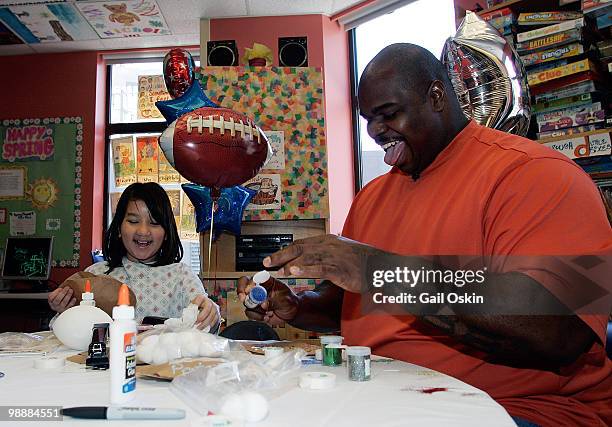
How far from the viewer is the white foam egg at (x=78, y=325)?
1.17m

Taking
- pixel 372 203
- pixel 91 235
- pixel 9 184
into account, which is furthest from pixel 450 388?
pixel 9 184

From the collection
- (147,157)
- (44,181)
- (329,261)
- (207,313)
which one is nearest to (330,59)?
(147,157)

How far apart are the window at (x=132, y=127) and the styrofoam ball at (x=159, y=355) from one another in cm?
383

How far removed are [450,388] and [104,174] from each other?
4466mm

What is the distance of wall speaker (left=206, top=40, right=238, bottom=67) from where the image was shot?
10.5 feet

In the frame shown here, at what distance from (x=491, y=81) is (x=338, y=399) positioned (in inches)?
58.2

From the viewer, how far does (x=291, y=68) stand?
3.15 m

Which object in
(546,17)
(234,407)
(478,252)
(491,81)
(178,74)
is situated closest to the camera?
(234,407)

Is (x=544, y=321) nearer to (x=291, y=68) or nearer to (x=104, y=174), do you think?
(x=291, y=68)

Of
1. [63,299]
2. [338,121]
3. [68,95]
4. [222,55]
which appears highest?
[68,95]

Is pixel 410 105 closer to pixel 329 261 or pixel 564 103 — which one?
pixel 329 261

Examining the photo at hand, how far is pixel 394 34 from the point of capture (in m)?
3.95

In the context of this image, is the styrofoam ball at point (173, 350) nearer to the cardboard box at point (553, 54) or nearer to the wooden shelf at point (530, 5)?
the cardboard box at point (553, 54)

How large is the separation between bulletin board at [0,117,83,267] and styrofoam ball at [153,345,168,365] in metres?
3.93
